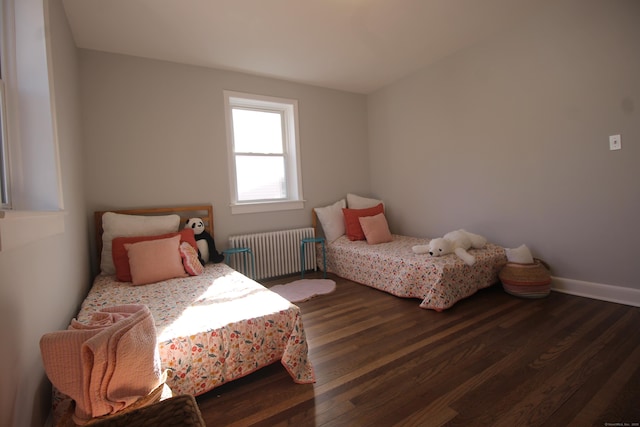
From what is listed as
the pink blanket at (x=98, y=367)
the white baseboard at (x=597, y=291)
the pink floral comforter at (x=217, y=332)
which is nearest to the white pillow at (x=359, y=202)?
the white baseboard at (x=597, y=291)

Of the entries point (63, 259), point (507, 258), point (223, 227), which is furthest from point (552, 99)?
point (63, 259)

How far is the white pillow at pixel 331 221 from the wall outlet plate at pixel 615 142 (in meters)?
2.69

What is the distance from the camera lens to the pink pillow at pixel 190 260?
8.34 feet

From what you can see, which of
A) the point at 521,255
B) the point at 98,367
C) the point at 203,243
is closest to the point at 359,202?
the point at 521,255

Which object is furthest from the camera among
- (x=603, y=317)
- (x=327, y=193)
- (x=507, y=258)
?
(x=327, y=193)

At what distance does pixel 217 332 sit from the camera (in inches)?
60.6

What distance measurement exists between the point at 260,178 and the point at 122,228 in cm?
165

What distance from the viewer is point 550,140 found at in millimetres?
2678

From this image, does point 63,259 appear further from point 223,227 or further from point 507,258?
point 507,258

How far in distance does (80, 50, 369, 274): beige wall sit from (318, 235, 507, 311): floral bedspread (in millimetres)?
1070

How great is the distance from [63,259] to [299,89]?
10.4ft

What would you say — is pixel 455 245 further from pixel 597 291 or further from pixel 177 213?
pixel 177 213

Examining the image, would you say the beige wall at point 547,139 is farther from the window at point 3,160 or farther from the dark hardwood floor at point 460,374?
the window at point 3,160

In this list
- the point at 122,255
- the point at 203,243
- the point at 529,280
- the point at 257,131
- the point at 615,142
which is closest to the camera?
the point at 615,142
